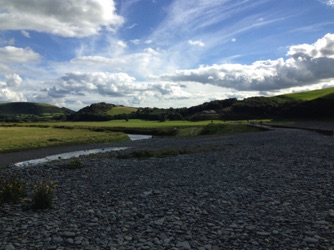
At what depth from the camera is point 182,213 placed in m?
12.5

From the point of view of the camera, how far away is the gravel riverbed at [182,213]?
961 centimetres

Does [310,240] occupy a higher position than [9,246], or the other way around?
[9,246]

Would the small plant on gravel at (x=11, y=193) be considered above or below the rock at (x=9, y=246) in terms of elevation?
above

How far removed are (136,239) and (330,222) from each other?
6.75 m

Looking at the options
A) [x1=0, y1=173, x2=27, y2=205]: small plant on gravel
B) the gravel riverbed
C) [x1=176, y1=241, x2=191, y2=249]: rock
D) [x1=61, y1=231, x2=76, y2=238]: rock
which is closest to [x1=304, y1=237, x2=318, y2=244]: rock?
the gravel riverbed

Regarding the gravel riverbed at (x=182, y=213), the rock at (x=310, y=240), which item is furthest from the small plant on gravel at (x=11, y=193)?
the rock at (x=310, y=240)

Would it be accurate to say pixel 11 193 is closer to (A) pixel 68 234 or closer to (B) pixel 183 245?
(A) pixel 68 234

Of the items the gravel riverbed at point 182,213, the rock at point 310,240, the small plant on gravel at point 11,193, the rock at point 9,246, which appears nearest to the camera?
the rock at point 9,246

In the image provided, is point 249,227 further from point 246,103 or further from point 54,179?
point 246,103

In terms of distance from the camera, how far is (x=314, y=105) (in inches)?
5202

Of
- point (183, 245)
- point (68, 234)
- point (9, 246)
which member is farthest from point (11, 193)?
point (183, 245)

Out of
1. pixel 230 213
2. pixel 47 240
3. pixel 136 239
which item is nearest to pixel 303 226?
pixel 230 213

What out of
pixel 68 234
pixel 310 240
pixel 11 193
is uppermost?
pixel 11 193

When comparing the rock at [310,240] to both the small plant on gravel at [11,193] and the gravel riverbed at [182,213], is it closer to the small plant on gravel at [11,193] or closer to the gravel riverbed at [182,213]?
the gravel riverbed at [182,213]
